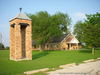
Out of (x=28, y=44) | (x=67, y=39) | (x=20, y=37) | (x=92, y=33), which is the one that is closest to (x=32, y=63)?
(x=28, y=44)

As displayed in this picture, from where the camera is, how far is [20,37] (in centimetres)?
1702

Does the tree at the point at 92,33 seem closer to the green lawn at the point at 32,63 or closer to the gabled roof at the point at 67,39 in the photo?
the green lawn at the point at 32,63

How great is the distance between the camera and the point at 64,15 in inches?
2413

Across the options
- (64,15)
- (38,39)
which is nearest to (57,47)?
(38,39)

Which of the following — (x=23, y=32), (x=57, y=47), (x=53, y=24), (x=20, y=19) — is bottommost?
(x=57, y=47)

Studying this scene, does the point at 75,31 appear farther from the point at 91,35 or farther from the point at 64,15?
the point at 91,35

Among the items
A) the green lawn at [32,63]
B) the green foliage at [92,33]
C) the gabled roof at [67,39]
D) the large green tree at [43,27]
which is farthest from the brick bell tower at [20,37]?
the gabled roof at [67,39]

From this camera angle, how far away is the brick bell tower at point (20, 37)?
16.4 metres

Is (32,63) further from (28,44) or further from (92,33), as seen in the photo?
(92,33)

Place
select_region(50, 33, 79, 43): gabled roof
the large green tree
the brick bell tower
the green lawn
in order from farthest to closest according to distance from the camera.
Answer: select_region(50, 33, 79, 43): gabled roof
the large green tree
the brick bell tower
the green lawn

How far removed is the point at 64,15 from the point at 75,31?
17.2m

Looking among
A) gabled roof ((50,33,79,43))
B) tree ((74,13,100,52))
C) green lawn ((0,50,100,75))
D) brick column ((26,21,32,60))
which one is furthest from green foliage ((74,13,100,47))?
gabled roof ((50,33,79,43))

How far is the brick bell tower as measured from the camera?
1642cm

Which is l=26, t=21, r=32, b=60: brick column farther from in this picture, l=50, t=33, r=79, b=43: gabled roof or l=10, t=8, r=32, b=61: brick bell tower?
l=50, t=33, r=79, b=43: gabled roof
